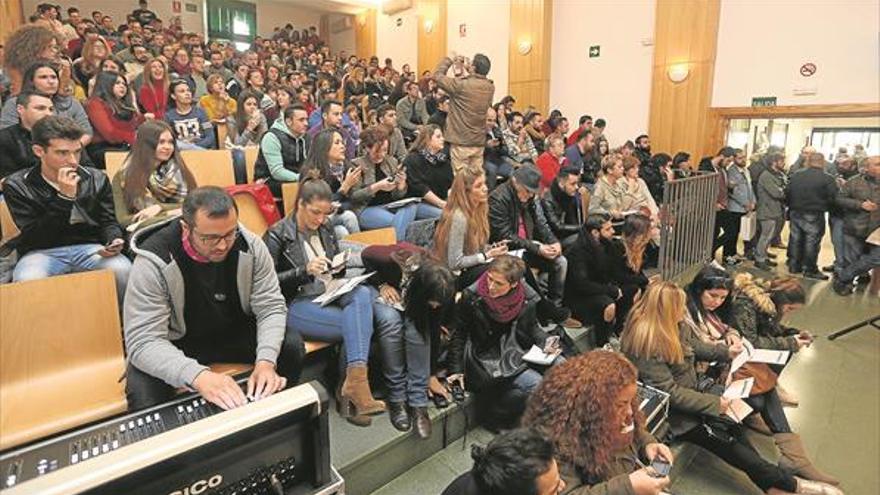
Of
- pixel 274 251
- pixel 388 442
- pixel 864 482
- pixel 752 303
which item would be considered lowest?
pixel 864 482

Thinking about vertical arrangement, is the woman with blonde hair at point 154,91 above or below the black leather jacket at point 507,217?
above

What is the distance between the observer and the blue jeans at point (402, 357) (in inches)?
82.8

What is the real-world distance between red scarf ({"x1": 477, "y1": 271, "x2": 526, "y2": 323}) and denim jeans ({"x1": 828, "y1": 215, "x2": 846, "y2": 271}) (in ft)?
15.6

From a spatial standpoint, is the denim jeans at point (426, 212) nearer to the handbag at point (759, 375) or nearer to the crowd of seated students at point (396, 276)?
the crowd of seated students at point (396, 276)

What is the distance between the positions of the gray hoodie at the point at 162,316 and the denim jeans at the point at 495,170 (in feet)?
11.2

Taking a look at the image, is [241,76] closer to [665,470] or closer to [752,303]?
[752,303]

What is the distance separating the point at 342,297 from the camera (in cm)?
209

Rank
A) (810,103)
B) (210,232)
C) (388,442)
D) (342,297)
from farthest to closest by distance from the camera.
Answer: (810,103) < (342,297) < (388,442) < (210,232)

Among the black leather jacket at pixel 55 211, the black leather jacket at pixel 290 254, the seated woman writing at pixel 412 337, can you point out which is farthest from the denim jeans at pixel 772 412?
the black leather jacket at pixel 55 211

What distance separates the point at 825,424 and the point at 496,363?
2.19 metres

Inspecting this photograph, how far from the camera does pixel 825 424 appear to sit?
3000mm

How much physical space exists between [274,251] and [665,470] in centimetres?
166

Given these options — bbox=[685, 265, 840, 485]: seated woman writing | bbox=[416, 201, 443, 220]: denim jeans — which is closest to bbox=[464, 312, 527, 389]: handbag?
bbox=[685, 265, 840, 485]: seated woman writing

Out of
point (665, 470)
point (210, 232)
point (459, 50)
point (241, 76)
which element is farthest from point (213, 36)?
point (665, 470)
